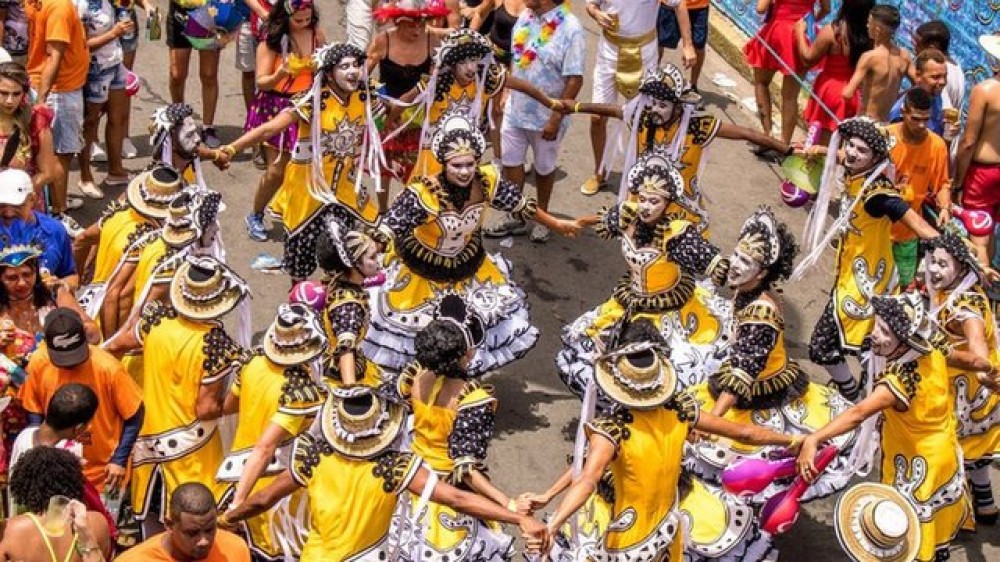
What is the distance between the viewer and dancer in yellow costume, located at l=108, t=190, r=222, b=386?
8009 mm

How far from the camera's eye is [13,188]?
27.3ft

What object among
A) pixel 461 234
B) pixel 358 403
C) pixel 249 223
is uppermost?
pixel 358 403

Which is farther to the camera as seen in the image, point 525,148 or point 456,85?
point 525,148

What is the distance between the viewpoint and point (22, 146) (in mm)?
9414

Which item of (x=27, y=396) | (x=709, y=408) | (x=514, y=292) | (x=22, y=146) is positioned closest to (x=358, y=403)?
(x=27, y=396)

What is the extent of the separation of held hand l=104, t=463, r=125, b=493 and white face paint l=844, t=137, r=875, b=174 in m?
5.14

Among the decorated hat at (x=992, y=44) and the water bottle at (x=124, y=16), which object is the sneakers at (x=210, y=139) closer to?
the water bottle at (x=124, y=16)

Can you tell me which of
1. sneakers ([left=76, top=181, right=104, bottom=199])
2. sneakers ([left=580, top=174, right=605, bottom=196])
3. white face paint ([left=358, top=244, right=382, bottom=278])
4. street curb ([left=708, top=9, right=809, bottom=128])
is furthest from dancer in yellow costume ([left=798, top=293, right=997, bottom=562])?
street curb ([left=708, top=9, right=809, bottom=128])

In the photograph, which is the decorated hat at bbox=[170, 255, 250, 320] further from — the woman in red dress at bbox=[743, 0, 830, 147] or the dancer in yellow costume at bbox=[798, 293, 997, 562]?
the woman in red dress at bbox=[743, 0, 830, 147]

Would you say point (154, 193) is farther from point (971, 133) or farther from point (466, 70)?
point (971, 133)

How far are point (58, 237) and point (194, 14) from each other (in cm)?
422

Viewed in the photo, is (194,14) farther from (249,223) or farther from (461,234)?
(461,234)

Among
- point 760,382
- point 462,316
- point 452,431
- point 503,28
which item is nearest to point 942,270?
point 760,382

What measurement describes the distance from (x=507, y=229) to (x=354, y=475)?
5.83 m
